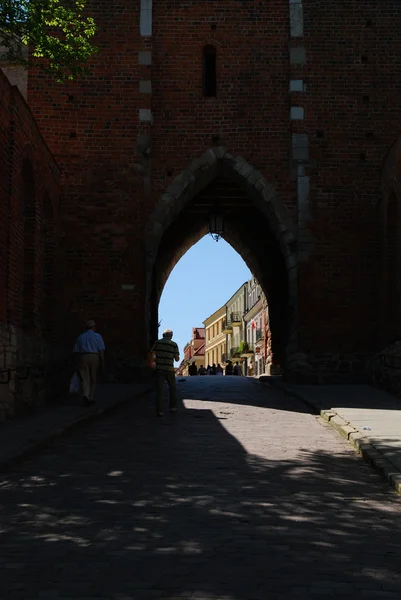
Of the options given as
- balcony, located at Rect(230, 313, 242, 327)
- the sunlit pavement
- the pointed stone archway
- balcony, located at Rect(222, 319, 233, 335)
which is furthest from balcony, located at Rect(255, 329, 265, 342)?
the sunlit pavement

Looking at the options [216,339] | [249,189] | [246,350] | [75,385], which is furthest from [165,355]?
[216,339]

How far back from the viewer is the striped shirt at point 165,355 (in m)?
12.7

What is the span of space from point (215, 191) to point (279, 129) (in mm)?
A: 2792

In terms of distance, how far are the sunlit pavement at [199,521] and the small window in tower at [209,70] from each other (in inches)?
432

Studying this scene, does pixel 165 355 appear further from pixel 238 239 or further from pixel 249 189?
pixel 238 239

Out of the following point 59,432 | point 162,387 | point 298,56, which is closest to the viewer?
point 59,432

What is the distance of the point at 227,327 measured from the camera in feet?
220

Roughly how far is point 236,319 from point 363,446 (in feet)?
183

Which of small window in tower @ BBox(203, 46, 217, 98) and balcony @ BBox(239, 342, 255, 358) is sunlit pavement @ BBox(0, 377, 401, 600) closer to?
small window in tower @ BBox(203, 46, 217, 98)

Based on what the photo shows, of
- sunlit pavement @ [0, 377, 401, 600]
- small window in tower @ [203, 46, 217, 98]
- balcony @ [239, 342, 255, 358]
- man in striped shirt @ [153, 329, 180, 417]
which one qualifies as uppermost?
small window in tower @ [203, 46, 217, 98]

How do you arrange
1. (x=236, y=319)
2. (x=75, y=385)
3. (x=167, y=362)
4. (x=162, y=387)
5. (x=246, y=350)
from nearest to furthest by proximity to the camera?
(x=162, y=387), (x=167, y=362), (x=75, y=385), (x=246, y=350), (x=236, y=319)

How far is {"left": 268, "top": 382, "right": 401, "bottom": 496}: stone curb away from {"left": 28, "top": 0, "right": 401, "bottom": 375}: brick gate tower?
527 cm

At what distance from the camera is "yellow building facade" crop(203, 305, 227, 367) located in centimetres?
7306

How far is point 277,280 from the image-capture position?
22781 mm
